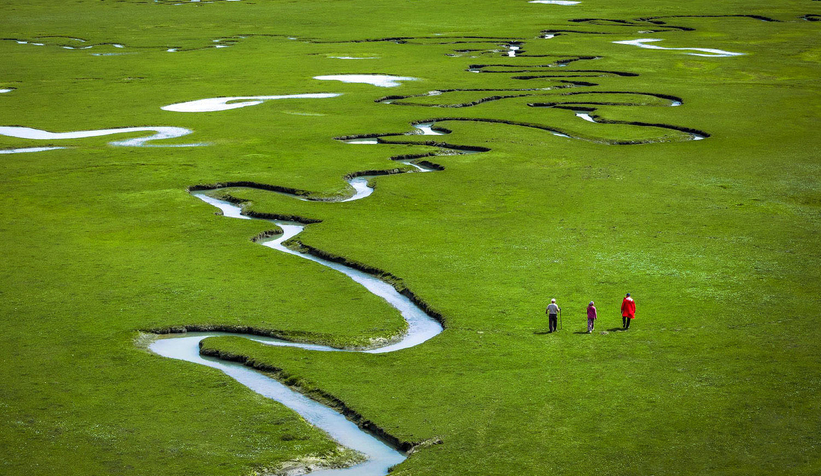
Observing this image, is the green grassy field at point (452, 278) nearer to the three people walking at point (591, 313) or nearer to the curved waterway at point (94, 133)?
the three people walking at point (591, 313)

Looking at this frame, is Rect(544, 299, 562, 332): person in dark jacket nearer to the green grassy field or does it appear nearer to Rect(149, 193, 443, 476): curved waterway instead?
the green grassy field

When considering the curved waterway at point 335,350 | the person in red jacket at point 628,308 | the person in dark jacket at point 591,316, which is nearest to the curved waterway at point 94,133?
the curved waterway at point 335,350

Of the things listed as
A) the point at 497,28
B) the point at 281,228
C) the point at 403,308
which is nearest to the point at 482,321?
the point at 403,308

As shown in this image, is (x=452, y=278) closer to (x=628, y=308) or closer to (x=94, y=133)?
(x=628, y=308)

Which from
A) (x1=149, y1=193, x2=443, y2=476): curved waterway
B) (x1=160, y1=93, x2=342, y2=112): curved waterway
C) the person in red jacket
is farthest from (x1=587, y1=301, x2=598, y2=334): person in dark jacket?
(x1=160, y1=93, x2=342, y2=112): curved waterway

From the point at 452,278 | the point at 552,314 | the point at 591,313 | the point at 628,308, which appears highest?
the point at 628,308

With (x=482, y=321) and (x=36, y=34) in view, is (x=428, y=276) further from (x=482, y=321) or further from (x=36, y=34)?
(x=36, y=34)

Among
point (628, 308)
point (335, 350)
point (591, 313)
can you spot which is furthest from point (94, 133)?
point (628, 308)
